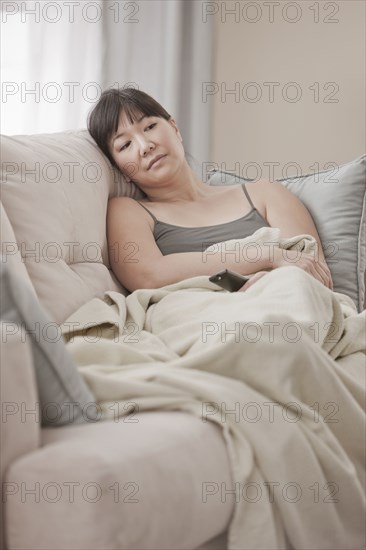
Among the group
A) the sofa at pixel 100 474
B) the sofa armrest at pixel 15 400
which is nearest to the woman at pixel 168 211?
the sofa at pixel 100 474

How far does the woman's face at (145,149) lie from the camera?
89.3 inches

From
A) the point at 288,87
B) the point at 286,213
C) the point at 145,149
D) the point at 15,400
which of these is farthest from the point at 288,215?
the point at 288,87

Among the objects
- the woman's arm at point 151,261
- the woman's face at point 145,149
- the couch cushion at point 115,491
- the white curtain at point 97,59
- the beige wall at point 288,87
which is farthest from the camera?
the beige wall at point 288,87

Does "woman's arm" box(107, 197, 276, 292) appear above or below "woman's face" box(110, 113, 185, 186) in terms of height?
below

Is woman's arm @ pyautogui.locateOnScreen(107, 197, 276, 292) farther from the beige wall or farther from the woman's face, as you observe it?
the beige wall

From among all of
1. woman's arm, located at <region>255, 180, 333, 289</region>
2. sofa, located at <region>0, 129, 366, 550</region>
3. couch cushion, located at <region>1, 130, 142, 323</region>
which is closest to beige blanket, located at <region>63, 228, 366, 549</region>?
sofa, located at <region>0, 129, 366, 550</region>

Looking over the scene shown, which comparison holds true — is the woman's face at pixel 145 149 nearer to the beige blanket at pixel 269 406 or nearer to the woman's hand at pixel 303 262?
the woman's hand at pixel 303 262

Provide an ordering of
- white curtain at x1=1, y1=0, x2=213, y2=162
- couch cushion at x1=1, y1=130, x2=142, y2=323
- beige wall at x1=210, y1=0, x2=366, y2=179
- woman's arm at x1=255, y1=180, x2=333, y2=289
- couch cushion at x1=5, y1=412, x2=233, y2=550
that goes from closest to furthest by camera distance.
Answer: couch cushion at x1=5, y1=412, x2=233, y2=550, couch cushion at x1=1, y1=130, x2=142, y2=323, woman's arm at x1=255, y1=180, x2=333, y2=289, white curtain at x1=1, y1=0, x2=213, y2=162, beige wall at x1=210, y1=0, x2=366, y2=179

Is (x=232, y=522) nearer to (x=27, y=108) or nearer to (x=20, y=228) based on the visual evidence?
(x=20, y=228)

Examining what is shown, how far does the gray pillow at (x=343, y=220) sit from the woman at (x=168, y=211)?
0.04 meters

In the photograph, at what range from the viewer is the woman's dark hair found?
7.48 ft

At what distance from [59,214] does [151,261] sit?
1.04 ft

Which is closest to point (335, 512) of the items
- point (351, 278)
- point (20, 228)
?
point (20, 228)

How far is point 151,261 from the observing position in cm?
207
